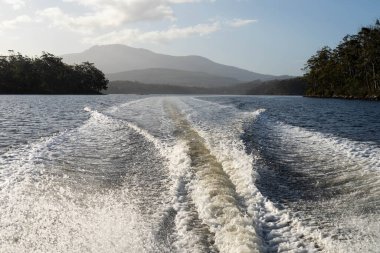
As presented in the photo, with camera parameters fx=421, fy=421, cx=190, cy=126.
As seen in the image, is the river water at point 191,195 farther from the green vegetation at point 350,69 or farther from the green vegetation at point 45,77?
the green vegetation at point 45,77

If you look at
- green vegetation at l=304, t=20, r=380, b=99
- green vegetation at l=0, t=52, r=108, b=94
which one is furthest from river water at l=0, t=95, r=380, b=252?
green vegetation at l=0, t=52, r=108, b=94

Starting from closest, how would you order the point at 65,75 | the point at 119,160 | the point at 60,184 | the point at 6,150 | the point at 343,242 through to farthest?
the point at 343,242
the point at 60,184
the point at 119,160
the point at 6,150
the point at 65,75

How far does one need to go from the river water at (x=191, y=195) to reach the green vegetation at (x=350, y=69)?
220ft

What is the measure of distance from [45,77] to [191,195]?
13301 cm

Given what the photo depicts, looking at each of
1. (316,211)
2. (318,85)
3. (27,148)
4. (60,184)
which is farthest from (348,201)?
(318,85)

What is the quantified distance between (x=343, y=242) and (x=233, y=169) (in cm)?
453

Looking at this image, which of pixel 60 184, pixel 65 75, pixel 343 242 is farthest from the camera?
pixel 65 75

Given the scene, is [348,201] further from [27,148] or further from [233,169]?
[27,148]

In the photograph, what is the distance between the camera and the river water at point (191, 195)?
21.9ft

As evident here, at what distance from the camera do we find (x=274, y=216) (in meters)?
7.66

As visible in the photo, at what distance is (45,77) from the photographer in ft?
436

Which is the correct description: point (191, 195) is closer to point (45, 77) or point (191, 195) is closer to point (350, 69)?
point (350, 69)

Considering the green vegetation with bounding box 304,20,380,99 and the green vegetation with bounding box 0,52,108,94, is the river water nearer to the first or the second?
the green vegetation with bounding box 304,20,380,99

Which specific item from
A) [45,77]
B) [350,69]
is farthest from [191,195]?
[45,77]
